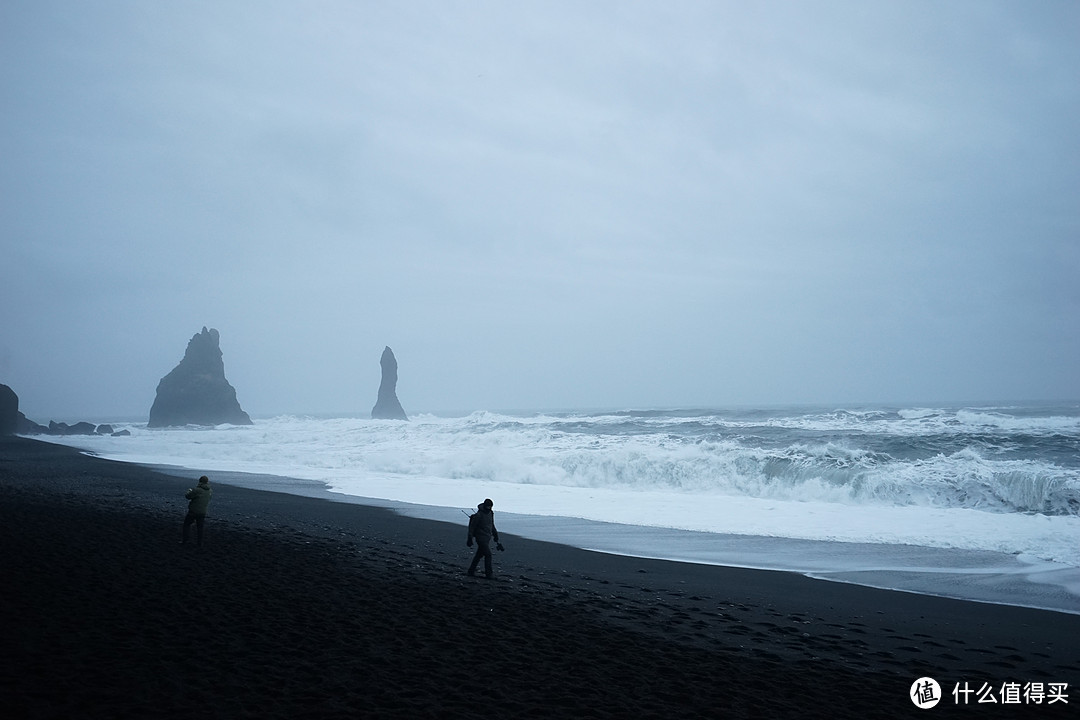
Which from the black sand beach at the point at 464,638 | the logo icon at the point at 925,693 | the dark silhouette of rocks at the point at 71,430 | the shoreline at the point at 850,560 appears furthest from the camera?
the dark silhouette of rocks at the point at 71,430

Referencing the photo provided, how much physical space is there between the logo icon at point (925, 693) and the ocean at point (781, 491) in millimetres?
4700

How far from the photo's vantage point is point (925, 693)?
Answer: 22.4 feet

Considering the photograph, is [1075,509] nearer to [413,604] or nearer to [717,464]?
[717,464]

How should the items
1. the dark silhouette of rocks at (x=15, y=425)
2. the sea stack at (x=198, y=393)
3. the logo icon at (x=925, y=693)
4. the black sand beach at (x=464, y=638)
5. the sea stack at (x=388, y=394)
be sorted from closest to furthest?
the black sand beach at (x=464, y=638) → the logo icon at (x=925, y=693) → the dark silhouette of rocks at (x=15, y=425) → the sea stack at (x=198, y=393) → the sea stack at (x=388, y=394)

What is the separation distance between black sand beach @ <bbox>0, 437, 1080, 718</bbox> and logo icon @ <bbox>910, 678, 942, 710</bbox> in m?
0.09

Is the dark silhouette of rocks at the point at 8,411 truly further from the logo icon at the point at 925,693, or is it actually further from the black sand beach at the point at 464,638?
the logo icon at the point at 925,693

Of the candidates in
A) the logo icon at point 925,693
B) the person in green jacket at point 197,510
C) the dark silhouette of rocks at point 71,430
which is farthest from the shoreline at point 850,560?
the dark silhouette of rocks at point 71,430

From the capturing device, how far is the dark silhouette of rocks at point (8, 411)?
7262cm

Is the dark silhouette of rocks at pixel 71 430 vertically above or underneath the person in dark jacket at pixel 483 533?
underneath

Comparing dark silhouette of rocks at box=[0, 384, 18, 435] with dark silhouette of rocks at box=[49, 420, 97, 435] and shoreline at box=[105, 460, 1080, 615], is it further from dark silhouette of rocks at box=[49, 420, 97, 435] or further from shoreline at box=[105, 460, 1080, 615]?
shoreline at box=[105, 460, 1080, 615]

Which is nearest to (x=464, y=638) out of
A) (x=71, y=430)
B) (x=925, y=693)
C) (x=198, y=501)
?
(x=925, y=693)

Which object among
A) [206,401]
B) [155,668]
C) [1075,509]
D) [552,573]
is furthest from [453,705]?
[206,401]

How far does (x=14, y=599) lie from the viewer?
884cm

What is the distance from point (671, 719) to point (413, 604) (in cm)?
491
